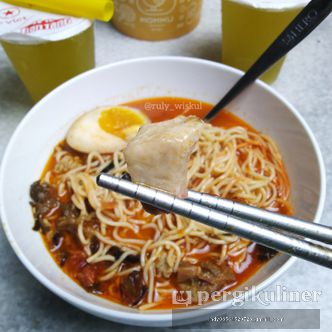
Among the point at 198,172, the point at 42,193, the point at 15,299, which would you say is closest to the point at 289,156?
the point at 198,172

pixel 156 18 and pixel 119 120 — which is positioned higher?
pixel 156 18

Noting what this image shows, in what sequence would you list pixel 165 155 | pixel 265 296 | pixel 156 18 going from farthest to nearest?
pixel 156 18
pixel 265 296
pixel 165 155

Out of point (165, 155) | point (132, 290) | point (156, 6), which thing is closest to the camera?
point (165, 155)

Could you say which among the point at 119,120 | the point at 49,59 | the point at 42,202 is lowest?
the point at 42,202

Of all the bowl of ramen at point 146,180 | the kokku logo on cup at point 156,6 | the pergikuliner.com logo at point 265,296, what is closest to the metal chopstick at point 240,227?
the bowl of ramen at point 146,180

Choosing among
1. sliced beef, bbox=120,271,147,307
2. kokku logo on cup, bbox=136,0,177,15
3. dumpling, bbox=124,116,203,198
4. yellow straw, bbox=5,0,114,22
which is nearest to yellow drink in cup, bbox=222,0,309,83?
kokku logo on cup, bbox=136,0,177,15

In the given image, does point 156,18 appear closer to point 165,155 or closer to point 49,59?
point 49,59

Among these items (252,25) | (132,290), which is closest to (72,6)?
(252,25)
